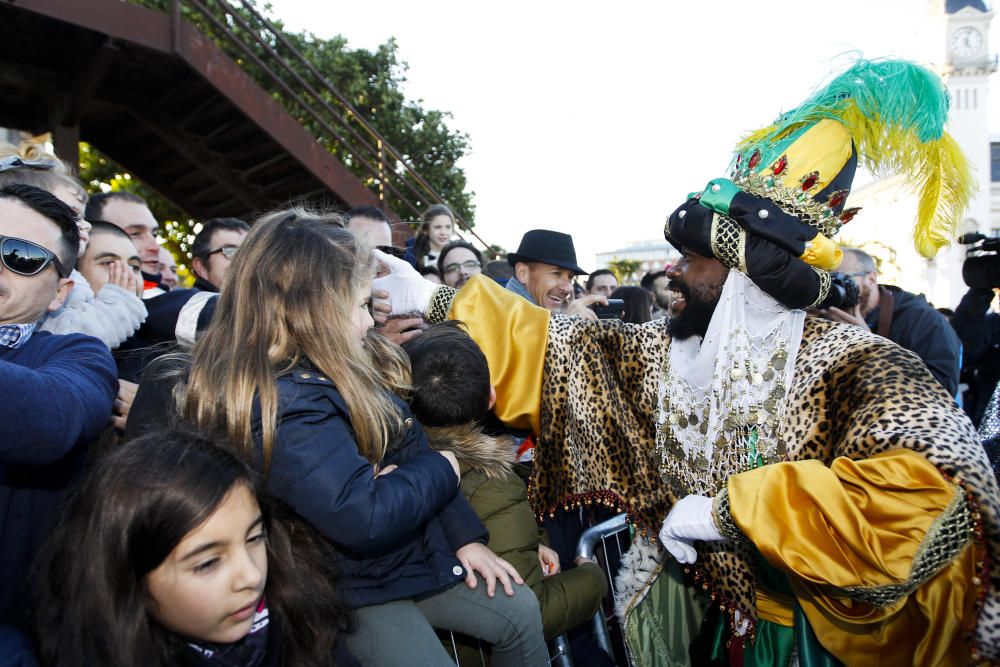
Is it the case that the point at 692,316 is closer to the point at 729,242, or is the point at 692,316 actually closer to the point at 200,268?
the point at 729,242

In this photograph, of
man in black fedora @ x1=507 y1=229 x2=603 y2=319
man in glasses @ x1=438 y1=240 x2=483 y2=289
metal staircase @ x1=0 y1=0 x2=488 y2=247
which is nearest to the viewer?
man in black fedora @ x1=507 y1=229 x2=603 y2=319

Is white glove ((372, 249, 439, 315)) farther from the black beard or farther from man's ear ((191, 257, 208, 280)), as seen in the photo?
man's ear ((191, 257, 208, 280))

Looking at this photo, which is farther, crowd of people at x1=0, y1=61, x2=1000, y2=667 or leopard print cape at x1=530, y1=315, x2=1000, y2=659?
leopard print cape at x1=530, y1=315, x2=1000, y2=659

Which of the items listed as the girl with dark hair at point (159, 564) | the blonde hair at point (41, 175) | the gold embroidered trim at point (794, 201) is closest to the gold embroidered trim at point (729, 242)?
the gold embroidered trim at point (794, 201)

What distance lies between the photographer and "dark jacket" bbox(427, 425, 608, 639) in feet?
7.20

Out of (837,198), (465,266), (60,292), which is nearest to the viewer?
(60,292)

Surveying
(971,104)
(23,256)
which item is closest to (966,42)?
(971,104)

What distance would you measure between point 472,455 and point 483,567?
1.26ft

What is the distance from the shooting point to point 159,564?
142 centimetres

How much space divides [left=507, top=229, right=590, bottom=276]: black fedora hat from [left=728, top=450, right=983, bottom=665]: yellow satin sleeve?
8.49ft

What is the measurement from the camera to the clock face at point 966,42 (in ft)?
113

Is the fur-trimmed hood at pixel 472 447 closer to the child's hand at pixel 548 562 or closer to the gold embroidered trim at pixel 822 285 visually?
the child's hand at pixel 548 562

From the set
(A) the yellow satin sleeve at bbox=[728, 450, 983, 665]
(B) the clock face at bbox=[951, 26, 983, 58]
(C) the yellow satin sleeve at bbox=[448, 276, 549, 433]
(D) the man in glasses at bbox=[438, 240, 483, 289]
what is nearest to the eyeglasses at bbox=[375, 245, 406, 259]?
(D) the man in glasses at bbox=[438, 240, 483, 289]

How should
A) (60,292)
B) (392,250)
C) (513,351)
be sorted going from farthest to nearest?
(392,250) → (513,351) → (60,292)
